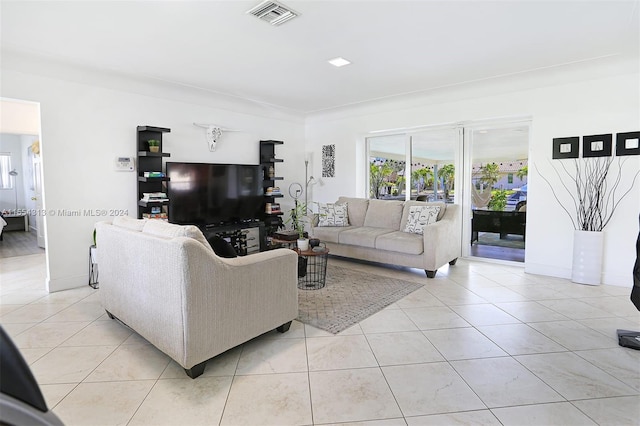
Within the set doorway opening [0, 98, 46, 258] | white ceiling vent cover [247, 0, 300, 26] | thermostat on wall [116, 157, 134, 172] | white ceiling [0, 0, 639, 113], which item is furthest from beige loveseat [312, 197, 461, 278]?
doorway opening [0, 98, 46, 258]

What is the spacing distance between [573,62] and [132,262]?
4.91 metres

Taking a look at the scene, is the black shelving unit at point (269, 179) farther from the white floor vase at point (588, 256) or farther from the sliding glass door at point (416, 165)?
the white floor vase at point (588, 256)

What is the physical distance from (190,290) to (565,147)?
470 centimetres

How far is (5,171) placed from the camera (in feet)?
28.8

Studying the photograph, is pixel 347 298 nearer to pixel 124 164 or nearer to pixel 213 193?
pixel 213 193

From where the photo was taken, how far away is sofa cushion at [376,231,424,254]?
182 inches

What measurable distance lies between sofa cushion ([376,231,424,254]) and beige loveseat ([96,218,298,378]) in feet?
7.23

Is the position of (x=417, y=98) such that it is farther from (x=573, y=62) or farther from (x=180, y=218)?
(x=180, y=218)

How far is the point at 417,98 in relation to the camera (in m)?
5.63

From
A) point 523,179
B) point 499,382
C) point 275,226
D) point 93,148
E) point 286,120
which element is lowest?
point 499,382

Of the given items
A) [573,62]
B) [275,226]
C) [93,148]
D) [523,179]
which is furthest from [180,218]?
[573,62]

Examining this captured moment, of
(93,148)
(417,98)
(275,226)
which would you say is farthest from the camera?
(275,226)

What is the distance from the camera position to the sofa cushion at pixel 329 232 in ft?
18.0

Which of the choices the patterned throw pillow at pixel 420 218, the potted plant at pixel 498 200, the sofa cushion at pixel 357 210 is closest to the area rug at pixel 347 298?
the patterned throw pillow at pixel 420 218
